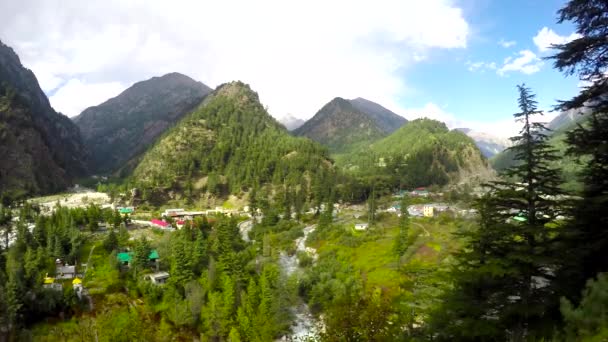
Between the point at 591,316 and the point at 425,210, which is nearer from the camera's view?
the point at 591,316

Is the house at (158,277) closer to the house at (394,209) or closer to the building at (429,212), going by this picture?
the house at (394,209)

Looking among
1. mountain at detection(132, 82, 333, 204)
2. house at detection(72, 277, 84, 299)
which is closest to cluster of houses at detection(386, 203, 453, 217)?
mountain at detection(132, 82, 333, 204)

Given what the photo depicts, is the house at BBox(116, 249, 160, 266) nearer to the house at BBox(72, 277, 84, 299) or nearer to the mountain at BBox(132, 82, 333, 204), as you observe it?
the house at BBox(72, 277, 84, 299)

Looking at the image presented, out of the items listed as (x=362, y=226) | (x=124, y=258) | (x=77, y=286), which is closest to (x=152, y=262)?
(x=124, y=258)

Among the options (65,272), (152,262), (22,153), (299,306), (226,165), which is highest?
(22,153)

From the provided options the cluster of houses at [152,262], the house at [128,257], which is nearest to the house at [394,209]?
the house at [128,257]

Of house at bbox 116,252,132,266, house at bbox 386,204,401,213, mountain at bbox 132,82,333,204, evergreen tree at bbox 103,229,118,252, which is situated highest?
mountain at bbox 132,82,333,204

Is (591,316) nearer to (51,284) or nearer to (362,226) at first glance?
(51,284)

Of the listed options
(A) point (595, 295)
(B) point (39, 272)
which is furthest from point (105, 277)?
(A) point (595, 295)
